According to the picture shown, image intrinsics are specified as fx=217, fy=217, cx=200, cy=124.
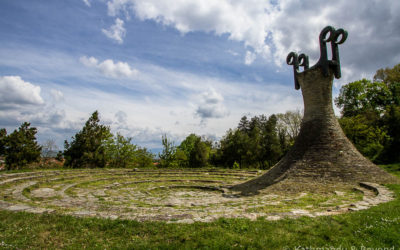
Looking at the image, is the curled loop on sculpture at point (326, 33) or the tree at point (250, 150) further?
the tree at point (250, 150)

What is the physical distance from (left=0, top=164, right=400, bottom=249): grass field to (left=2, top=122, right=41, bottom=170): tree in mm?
20381

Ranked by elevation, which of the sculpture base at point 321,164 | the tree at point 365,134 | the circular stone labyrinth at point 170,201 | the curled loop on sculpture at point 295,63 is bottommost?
the circular stone labyrinth at point 170,201

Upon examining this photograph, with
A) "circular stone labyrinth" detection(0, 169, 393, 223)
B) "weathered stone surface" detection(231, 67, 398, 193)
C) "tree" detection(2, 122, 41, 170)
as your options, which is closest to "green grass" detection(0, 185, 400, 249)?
"circular stone labyrinth" detection(0, 169, 393, 223)

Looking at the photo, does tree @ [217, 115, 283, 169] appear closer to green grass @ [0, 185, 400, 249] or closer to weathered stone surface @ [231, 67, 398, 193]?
weathered stone surface @ [231, 67, 398, 193]

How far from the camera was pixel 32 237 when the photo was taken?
438 cm

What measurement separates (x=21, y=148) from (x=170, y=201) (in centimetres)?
2025

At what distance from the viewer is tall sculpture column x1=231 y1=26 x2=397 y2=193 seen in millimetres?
10430

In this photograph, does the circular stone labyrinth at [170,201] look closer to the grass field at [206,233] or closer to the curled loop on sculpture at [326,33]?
the grass field at [206,233]

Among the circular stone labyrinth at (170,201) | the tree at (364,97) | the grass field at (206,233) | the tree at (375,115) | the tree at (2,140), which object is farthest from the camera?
the tree at (364,97)

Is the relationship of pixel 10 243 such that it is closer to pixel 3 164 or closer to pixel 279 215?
pixel 279 215

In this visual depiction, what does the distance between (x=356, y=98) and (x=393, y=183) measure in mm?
28352

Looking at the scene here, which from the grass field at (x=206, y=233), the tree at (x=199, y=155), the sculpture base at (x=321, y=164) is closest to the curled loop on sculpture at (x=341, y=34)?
the sculpture base at (x=321, y=164)

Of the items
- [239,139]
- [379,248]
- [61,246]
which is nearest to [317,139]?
[379,248]

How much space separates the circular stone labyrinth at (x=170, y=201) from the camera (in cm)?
562
